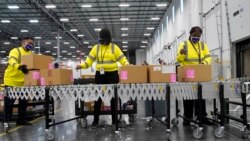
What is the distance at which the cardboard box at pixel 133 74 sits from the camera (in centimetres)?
489

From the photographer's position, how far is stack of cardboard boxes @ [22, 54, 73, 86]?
5234 millimetres

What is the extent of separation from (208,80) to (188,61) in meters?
1.00

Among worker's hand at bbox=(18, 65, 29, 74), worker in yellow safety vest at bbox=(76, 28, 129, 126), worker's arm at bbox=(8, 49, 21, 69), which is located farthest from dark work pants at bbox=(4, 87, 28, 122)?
worker in yellow safety vest at bbox=(76, 28, 129, 126)

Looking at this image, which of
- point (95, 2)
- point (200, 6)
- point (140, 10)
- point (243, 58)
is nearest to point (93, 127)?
point (243, 58)

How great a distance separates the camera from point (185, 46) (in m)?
5.86

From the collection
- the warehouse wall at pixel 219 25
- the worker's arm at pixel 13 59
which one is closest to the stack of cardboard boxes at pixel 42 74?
the worker's arm at pixel 13 59

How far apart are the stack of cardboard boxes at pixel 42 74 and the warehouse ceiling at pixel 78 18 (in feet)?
44.3

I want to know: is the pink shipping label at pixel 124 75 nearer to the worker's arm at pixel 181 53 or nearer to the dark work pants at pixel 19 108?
the worker's arm at pixel 181 53

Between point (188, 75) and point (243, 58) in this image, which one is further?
point (243, 58)

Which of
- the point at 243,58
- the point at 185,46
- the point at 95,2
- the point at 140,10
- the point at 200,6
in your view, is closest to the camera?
the point at 185,46

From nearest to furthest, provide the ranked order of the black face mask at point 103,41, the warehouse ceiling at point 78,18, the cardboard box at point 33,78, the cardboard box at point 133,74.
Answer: the cardboard box at point 133,74 < the cardboard box at point 33,78 < the black face mask at point 103,41 < the warehouse ceiling at point 78,18

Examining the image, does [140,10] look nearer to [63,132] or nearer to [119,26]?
[119,26]

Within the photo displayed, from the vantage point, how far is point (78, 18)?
78.4 ft

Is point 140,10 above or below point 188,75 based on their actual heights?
above
